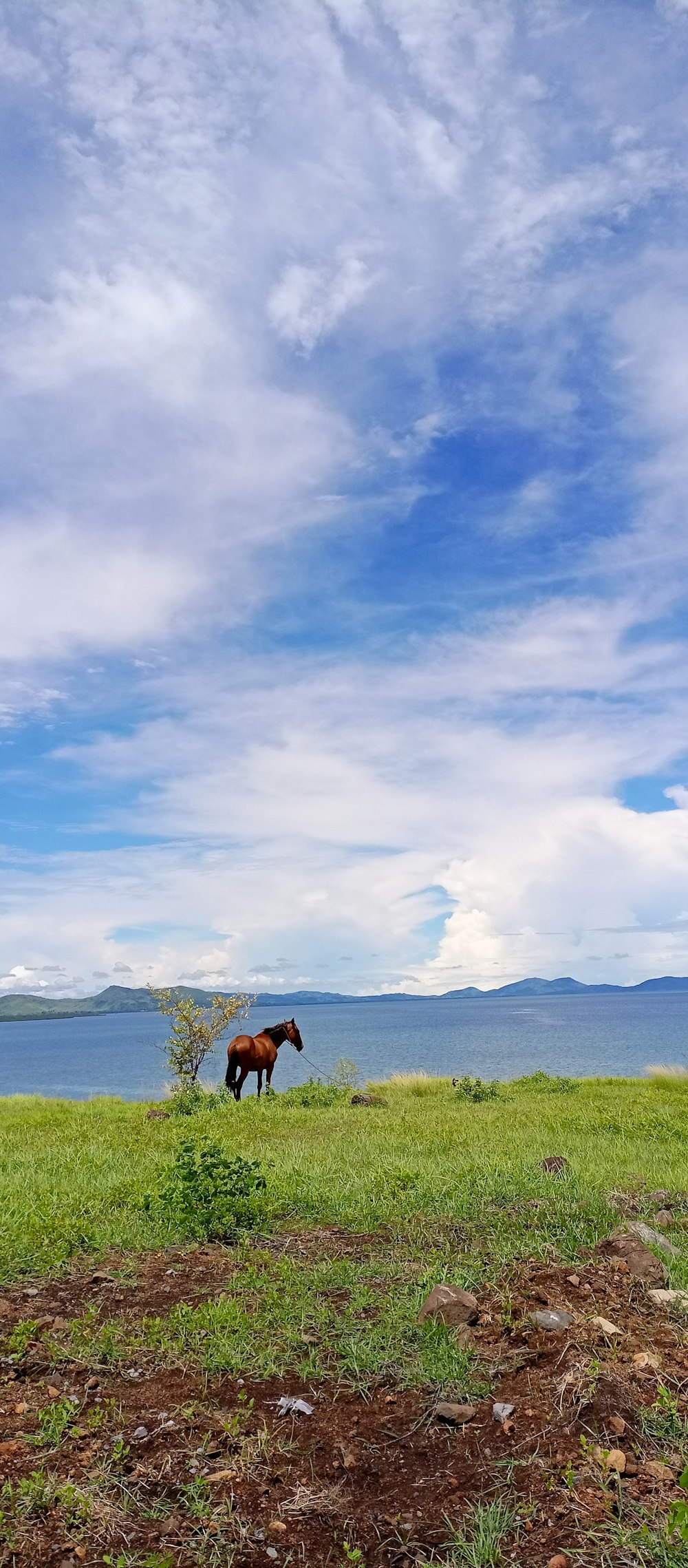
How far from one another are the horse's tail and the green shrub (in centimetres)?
624

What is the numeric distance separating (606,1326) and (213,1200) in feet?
14.4

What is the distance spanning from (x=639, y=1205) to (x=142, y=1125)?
42.6 ft

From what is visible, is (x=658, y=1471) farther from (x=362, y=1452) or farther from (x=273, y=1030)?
(x=273, y=1030)

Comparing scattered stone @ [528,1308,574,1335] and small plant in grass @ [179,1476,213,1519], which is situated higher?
scattered stone @ [528,1308,574,1335]

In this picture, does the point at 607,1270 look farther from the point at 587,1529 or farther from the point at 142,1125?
the point at 142,1125

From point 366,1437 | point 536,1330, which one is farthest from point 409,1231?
point 366,1437

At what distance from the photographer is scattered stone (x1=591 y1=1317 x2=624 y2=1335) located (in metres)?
6.20

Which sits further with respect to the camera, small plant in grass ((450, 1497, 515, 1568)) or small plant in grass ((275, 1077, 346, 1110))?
small plant in grass ((275, 1077, 346, 1110))

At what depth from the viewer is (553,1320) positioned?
634 centimetres

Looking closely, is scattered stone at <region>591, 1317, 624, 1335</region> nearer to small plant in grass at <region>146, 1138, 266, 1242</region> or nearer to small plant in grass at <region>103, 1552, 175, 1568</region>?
small plant in grass at <region>103, 1552, 175, 1568</region>

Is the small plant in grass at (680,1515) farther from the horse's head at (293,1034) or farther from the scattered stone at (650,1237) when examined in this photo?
the horse's head at (293,1034)

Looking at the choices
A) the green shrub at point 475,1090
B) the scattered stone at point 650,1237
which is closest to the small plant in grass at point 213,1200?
the scattered stone at point 650,1237

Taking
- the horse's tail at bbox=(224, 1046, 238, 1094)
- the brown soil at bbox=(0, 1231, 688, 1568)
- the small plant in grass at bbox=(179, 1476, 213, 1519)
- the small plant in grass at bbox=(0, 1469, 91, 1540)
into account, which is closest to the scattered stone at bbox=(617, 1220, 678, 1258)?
the brown soil at bbox=(0, 1231, 688, 1568)

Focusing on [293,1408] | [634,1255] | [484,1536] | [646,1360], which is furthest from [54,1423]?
[634,1255]
